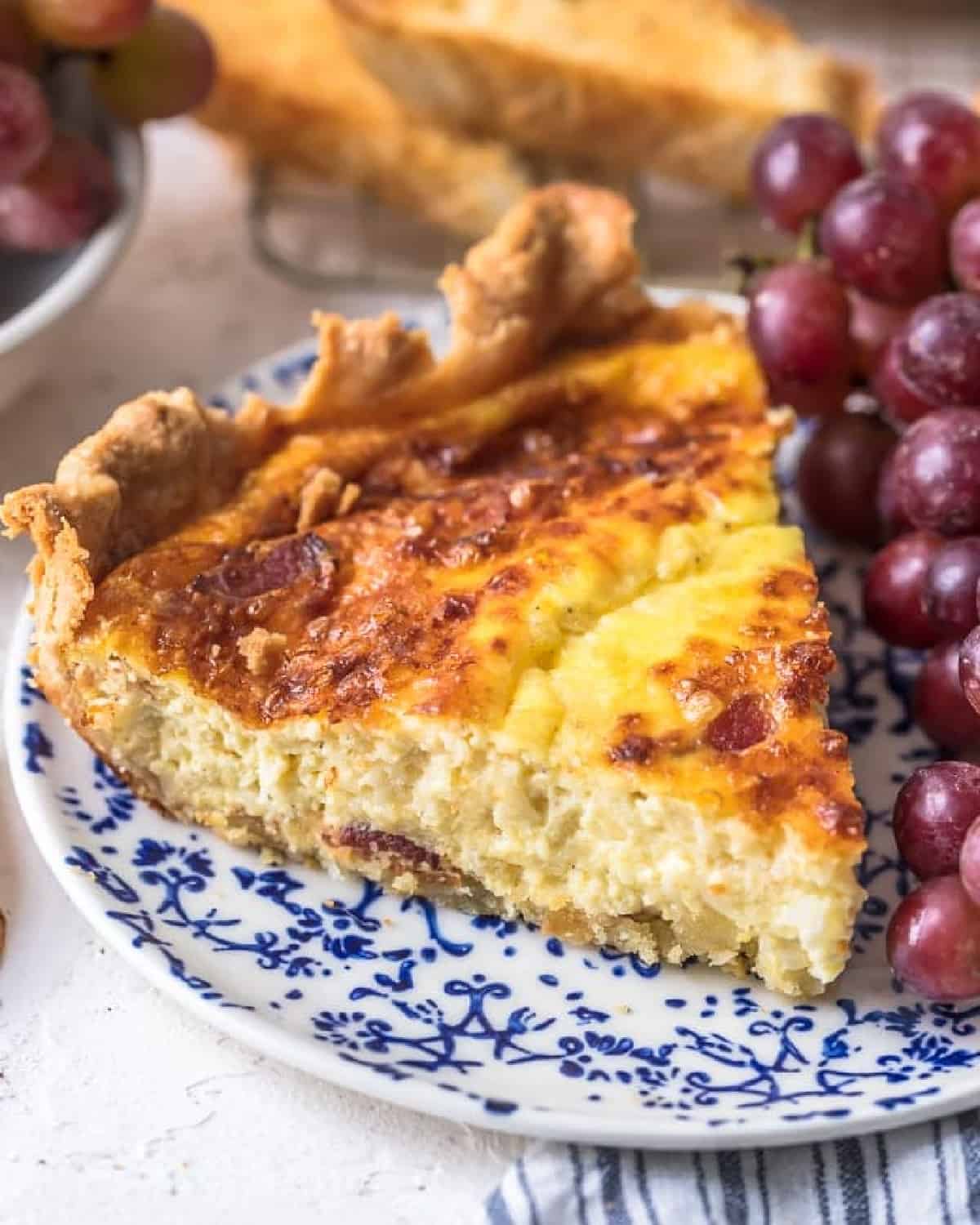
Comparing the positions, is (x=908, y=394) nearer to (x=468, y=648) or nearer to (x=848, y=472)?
(x=848, y=472)

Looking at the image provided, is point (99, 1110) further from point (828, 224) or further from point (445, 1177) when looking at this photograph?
point (828, 224)

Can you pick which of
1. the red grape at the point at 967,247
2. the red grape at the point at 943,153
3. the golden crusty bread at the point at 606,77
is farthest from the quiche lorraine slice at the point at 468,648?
the golden crusty bread at the point at 606,77

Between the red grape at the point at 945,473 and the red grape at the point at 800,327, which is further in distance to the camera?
the red grape at the point at 800,327

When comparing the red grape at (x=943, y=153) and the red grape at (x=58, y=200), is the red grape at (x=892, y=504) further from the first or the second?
the red grape at (x=58, y=200)

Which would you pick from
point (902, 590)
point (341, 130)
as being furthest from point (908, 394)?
point (341, 130)

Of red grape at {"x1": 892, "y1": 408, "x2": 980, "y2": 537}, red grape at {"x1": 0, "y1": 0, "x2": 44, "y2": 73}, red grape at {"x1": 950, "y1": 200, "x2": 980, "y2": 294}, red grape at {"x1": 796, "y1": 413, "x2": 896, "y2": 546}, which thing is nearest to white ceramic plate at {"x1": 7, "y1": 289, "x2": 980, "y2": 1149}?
red grape at {"x1": 892, "y1": 408, "x2": 980, "y2": 537}

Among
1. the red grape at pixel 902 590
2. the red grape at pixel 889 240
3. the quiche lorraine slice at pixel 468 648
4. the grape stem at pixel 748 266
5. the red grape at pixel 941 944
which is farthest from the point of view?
the grape stem at pixel 748 266

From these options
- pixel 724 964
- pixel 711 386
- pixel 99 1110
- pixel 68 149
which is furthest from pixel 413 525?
pixel 68 149
